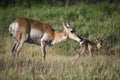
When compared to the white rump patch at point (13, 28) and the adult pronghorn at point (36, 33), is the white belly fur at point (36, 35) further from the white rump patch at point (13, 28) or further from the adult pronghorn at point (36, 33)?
the white rump patch at point (13, 28)

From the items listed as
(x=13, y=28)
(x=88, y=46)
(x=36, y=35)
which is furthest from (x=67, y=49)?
(x=13, y=28)

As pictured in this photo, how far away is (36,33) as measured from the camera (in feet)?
16.4

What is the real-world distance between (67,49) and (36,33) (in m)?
0.43

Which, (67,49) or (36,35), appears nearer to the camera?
(36,35)

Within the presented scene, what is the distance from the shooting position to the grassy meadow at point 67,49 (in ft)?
15.6

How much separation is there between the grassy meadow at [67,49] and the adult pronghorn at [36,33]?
65mm

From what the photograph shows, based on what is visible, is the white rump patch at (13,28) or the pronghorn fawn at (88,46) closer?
the white rump patch at (13,28)

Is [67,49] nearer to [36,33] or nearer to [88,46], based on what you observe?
[88,46]

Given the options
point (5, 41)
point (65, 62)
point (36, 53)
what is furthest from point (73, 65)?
point (5, 41)

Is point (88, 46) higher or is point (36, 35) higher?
point (36, 35)

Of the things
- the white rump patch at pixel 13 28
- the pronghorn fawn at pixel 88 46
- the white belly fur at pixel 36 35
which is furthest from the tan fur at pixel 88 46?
the white rump patch at pixel 13 28

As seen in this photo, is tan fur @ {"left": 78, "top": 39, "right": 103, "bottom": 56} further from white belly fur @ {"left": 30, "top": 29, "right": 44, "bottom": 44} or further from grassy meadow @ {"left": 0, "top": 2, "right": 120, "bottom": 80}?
white belly fur @ {"left": 30, "top": 29, "right": 44, "bottom": 44}

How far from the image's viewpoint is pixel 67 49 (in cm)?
509

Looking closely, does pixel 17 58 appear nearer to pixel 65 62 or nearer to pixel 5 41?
pixel 5 41
